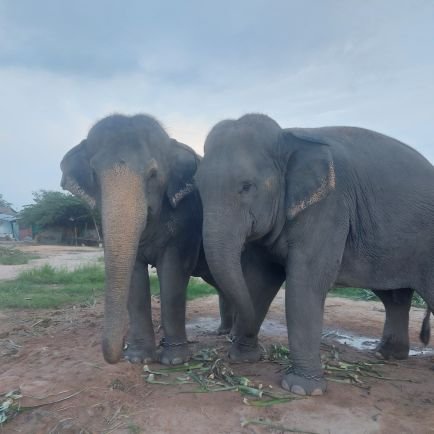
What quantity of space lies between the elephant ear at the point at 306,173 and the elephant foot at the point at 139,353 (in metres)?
1.60

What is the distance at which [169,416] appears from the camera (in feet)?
9.21

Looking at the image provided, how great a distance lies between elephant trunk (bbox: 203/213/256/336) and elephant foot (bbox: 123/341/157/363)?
42.2 inches

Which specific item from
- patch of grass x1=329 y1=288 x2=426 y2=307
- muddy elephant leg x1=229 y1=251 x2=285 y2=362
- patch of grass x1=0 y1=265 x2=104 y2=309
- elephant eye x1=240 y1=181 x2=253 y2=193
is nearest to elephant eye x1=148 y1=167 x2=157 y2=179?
elephant eye x1=240 y1=181 x2=253 y2=193

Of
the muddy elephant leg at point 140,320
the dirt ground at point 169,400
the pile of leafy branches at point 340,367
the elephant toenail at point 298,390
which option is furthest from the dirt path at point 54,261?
the elephant toenail at point 298,390

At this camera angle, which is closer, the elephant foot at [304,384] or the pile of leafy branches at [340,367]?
the elephant foot at [304,384]

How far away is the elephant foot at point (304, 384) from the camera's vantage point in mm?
3207

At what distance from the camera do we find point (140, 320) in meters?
3.91

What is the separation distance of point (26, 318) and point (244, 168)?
4.36 metres

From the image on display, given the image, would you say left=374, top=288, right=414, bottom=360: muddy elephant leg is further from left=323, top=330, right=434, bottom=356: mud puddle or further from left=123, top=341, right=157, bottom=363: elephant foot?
left=123, top=341, right=157, bottom=363: elephant foot

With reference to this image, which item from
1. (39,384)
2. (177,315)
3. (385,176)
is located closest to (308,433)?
(177,315)

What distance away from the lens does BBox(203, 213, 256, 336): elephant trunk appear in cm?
313

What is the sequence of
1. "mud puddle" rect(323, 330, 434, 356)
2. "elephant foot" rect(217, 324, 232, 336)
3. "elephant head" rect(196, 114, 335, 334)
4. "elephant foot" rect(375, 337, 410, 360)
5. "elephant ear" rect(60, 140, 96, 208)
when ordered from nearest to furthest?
"elephant head" rect(196, 114, 335, 334), "elephant ear" rect(60, 140, 96, 208), "elephant foot" rect(375, 337, 410, 360), "mud puddle" rect(323, 330, 434, 356), "elephant foot" rect(217, 324, 232, 336)

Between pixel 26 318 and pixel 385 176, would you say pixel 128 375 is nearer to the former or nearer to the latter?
pixel 385 176

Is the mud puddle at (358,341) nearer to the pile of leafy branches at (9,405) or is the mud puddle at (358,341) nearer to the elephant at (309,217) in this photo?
the elephant at (309,217)
